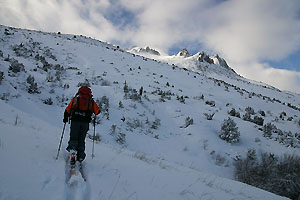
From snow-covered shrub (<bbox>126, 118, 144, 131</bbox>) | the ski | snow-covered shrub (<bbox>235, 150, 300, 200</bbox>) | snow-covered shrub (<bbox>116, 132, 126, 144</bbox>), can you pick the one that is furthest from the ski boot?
snow-covered shrub (<bbox>235, 150, 300, 200</bbox>)

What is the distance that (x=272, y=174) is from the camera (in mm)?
6035

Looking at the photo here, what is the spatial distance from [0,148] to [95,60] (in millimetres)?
18607

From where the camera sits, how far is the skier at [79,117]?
144 inches

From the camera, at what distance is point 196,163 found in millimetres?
7059

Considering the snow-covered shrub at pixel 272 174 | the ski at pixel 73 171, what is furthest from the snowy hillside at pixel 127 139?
the snow-covered shrub at pixel 272 174

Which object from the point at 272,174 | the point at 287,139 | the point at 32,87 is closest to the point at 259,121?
the point at 287,139

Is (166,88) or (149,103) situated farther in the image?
(166,88)

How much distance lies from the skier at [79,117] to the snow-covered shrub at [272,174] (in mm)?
5950

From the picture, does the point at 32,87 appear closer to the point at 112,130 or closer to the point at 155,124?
the point at 112,130

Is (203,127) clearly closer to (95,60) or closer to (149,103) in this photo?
(149,103)

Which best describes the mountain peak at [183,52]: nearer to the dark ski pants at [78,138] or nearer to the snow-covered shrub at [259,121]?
the snow-covered shrub at [259,121]

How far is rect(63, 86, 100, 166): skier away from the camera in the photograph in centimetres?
365

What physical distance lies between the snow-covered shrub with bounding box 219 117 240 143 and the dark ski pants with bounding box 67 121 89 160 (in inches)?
287

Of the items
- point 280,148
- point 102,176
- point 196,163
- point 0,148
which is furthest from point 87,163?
point 280,148
